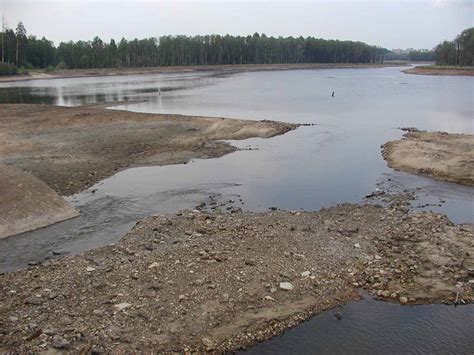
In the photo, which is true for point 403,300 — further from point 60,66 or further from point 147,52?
point 147,52

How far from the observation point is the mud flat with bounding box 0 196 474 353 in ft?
31.8

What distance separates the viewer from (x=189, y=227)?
15.5m

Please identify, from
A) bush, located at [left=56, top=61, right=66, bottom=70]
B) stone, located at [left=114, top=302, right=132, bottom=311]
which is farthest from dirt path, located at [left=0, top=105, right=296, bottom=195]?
bush, located at [left=56, top=61, right=66, bottom=70]

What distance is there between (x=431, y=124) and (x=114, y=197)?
1183 inches

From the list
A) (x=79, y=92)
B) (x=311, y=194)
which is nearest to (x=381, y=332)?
(x=311, y=194)

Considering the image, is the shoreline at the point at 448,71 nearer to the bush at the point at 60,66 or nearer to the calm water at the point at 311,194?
the calm water at the point at 311,194

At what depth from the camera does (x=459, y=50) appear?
13788cm

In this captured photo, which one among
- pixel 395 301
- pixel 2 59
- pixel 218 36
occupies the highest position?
pixel 218 36

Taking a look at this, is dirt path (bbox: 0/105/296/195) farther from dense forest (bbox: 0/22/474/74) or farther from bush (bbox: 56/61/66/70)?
bush (bbox: 56/61/66/70)

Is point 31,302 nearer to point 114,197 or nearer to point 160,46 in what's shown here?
point 114,197

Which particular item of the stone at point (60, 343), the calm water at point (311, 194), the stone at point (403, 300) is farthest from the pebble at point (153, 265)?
the stone at point (403, 300)

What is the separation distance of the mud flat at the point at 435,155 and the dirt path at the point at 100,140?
10.2 m

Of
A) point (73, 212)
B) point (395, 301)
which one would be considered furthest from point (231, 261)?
point (73, 212)

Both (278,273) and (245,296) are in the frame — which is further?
(278,273)
